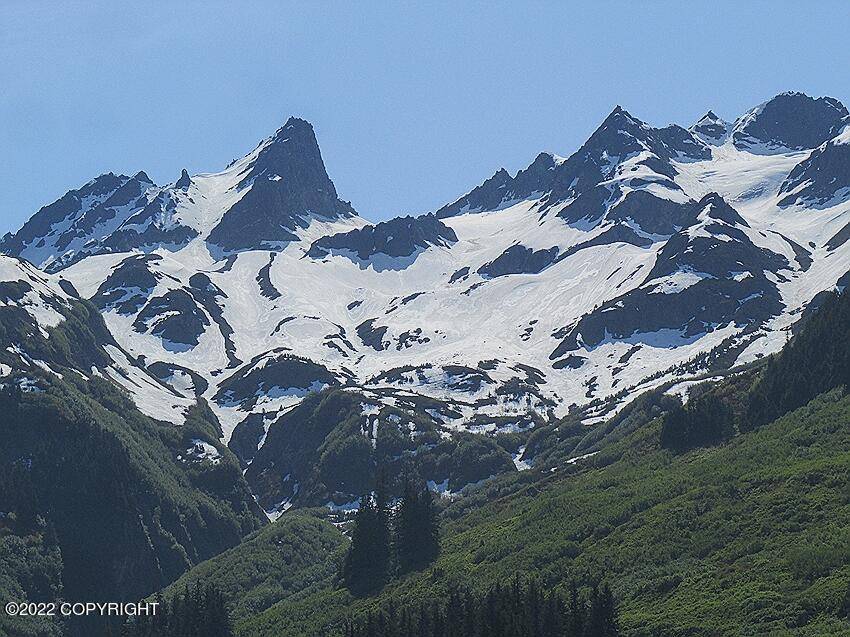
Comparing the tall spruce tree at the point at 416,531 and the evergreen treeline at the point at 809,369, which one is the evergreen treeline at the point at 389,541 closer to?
the tall spruce tree at the point at 416,531

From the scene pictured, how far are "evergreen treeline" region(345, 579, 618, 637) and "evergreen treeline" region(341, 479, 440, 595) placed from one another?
134 ft

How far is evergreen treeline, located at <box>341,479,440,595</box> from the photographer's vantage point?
177125mm

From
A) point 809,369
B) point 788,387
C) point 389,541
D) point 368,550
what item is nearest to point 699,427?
point 788,387

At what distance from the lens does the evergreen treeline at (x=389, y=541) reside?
17712 centimetres

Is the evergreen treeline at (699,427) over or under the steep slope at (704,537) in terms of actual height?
over

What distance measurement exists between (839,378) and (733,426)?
19.3 m

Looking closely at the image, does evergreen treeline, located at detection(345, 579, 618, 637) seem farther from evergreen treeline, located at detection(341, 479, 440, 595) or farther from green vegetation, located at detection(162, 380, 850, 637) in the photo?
evergreen treeline, located at detection(341, 479, 440, 595)

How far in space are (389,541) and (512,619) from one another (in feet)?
239

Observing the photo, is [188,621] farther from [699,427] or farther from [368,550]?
[699,427]

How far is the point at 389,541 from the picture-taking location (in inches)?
7205

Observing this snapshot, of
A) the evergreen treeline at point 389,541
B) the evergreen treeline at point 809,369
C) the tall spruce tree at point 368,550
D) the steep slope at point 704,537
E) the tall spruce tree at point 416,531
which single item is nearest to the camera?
the steep slope at point 704,537

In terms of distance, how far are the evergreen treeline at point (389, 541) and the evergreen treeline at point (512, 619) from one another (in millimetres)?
40716

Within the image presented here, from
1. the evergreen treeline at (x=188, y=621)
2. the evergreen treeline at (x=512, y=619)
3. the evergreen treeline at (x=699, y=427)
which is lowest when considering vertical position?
the evergreen treeline at (x=512, y=619)

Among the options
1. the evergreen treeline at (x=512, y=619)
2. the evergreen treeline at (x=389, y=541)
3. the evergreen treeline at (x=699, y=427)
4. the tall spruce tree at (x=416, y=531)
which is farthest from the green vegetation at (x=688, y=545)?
the evergreen treeline at (x=512, y=619)
